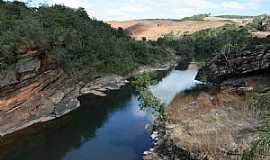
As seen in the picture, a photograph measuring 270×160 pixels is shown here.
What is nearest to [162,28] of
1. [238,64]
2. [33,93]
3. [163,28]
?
[163,28]

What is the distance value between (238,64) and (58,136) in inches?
801

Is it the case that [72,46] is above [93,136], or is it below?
above

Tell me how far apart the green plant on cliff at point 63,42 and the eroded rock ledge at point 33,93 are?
1.10 metres

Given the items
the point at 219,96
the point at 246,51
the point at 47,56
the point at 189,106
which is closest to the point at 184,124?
the point at 189,106

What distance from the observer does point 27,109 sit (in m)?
39.2

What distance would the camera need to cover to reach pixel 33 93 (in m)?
41.0

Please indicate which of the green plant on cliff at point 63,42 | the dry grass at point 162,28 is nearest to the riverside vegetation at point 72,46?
the green plant on cliff at point 63,42

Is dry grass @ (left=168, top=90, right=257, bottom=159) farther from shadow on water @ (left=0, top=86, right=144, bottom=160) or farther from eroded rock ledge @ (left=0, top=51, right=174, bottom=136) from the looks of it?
eroded rock ledge @ (left=0, top=51, right=174, bottom=136)

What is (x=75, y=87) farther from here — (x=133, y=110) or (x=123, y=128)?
(x=123, y=128)

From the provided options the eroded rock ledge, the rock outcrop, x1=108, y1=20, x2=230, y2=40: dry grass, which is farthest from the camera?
x1=108, y1=20, x2=230, y2=40: dry grass

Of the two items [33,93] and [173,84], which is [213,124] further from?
[173,84]

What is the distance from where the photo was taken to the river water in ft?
98.7

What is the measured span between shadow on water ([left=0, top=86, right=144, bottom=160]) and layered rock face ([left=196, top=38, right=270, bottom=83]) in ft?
38.8

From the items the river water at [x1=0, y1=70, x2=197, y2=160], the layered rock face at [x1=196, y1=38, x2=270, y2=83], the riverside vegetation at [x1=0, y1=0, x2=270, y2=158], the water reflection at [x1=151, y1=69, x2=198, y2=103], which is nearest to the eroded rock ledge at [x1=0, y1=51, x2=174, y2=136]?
the riverside vegetation at [x1=0, y1=0, x2=270, y2=158]
